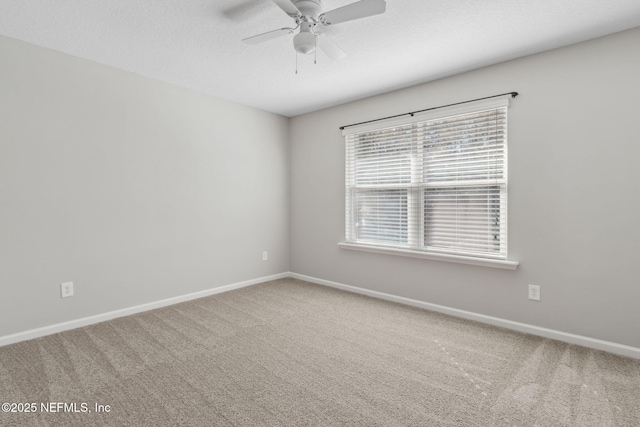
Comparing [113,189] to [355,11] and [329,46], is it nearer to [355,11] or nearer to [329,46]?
[329,46]

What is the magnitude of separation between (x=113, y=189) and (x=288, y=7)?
238 cm

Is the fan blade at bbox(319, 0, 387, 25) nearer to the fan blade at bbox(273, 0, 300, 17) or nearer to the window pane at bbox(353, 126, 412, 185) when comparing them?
the fan blade at bbox(273, 0, 300, 17)

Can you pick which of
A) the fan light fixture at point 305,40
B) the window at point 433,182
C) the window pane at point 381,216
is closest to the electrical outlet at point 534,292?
the window at point 433,182

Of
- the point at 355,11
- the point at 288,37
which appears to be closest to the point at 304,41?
the point at 355,11

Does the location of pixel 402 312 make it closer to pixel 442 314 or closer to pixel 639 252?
pixel 442 314

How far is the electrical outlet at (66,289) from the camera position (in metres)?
2.77

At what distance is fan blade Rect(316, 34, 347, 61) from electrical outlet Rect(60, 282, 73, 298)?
2928mm

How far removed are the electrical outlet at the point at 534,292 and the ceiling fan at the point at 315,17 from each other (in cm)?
252

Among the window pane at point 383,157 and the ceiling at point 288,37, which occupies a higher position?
the ceiling at point 288,37

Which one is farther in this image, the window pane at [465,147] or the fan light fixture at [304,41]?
the window pane at [465,147]

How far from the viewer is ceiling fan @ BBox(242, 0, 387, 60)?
1.80 meters

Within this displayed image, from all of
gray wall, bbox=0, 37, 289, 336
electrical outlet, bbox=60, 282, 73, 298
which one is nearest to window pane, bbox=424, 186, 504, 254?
gray wall, bbox=0, 37, 289, 336

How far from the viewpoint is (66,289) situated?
279 cm

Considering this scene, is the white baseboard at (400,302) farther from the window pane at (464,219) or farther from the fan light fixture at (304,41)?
the fan light fixture at (304,41)
